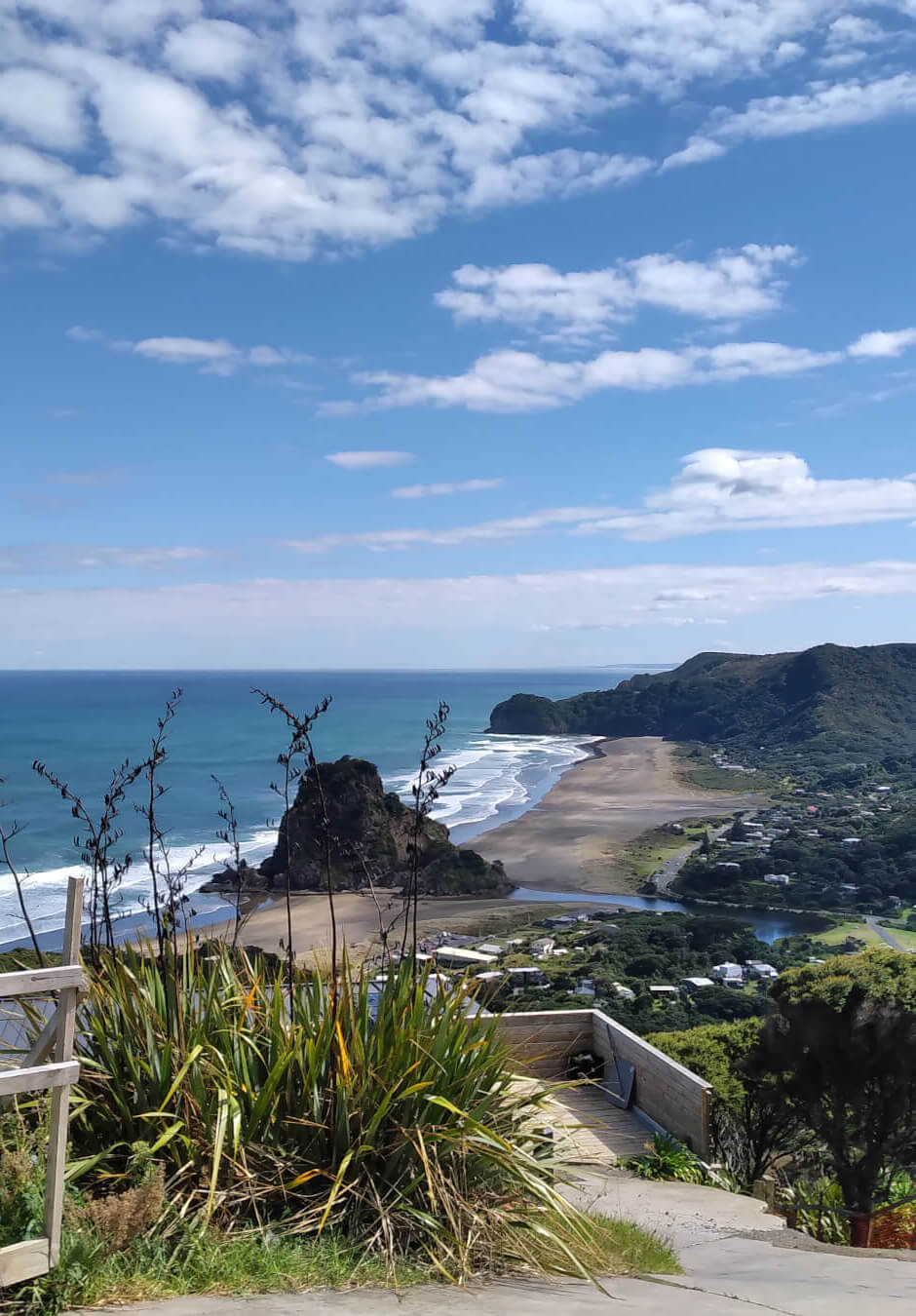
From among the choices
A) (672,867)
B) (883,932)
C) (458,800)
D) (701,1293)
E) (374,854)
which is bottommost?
Result: (883,932)

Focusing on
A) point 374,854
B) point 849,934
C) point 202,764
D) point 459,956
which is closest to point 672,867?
point 849,934

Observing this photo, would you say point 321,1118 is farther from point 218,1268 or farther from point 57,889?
point 57,889

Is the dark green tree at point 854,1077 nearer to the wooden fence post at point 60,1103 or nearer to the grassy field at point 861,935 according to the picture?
the wooden fence post at point 60,1103

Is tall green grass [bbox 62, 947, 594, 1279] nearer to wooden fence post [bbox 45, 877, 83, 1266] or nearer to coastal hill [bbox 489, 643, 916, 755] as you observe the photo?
wooden fence post [bbox 45, 877, 83, 1266]

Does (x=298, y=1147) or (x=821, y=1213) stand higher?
(x=298, y=1147)

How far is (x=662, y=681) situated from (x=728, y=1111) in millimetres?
121234

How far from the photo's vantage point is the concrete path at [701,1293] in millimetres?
2914

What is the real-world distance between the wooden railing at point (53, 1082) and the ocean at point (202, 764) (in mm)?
3201

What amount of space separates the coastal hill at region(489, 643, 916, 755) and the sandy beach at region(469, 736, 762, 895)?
21.8 meters

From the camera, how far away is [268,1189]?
352 centimetres

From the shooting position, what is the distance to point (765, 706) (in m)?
114

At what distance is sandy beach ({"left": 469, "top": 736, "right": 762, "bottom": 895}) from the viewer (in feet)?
140

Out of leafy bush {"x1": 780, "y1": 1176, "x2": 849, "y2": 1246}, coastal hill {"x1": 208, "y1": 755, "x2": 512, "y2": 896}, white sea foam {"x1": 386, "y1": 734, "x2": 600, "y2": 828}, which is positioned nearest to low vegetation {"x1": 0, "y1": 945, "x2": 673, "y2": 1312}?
leafy bush {"x1": 780, "y1": 1176, "x2": 849, "y2": 1246}

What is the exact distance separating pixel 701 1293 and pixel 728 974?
92.5 ft
